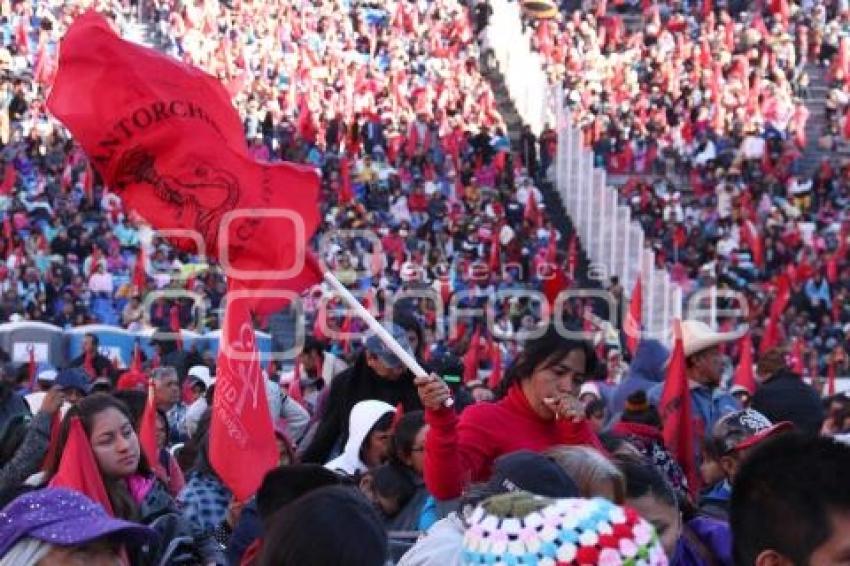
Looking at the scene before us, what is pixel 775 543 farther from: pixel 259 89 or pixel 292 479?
pixel 259 89

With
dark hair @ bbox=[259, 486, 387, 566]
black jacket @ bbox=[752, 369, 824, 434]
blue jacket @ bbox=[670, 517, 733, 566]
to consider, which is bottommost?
black jacket @ bbox=[752, 369, 824, 434]

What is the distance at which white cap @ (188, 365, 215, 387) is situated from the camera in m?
11.6

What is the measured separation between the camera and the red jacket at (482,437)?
557cm

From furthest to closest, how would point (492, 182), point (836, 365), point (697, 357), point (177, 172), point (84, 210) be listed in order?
point (492, 182) < point (84, 210) < point (836, 365) < point (697, 357) < point (177, 172)

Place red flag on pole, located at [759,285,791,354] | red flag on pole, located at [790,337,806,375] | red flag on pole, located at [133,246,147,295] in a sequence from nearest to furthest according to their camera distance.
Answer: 1. red flag on pole, located at [790,337,806,375]
2. red flag on pole, located at [759,285,791,354]
3. red flag on pole, located at [133,246,147,295]

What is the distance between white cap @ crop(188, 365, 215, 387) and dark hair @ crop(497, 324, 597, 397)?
18.3 feet

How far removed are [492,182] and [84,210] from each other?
18.2ft

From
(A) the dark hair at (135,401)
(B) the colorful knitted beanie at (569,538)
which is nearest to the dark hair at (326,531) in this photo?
(B) the colorful knitted beanie at (569,538)

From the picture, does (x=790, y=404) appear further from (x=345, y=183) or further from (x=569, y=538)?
(x=345, y=183)

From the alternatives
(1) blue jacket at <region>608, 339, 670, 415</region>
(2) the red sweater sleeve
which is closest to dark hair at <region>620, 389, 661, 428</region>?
(1) blue jacket at <region>608, 339, 670, 415</region>

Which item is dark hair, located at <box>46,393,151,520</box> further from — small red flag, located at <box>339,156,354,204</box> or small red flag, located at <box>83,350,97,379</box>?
small red flag, located at <box>339,156,354,204</box>

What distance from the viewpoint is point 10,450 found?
775cm

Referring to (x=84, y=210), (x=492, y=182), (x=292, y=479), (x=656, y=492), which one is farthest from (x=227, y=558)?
(x=492, y=182)

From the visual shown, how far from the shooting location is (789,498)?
364cm
